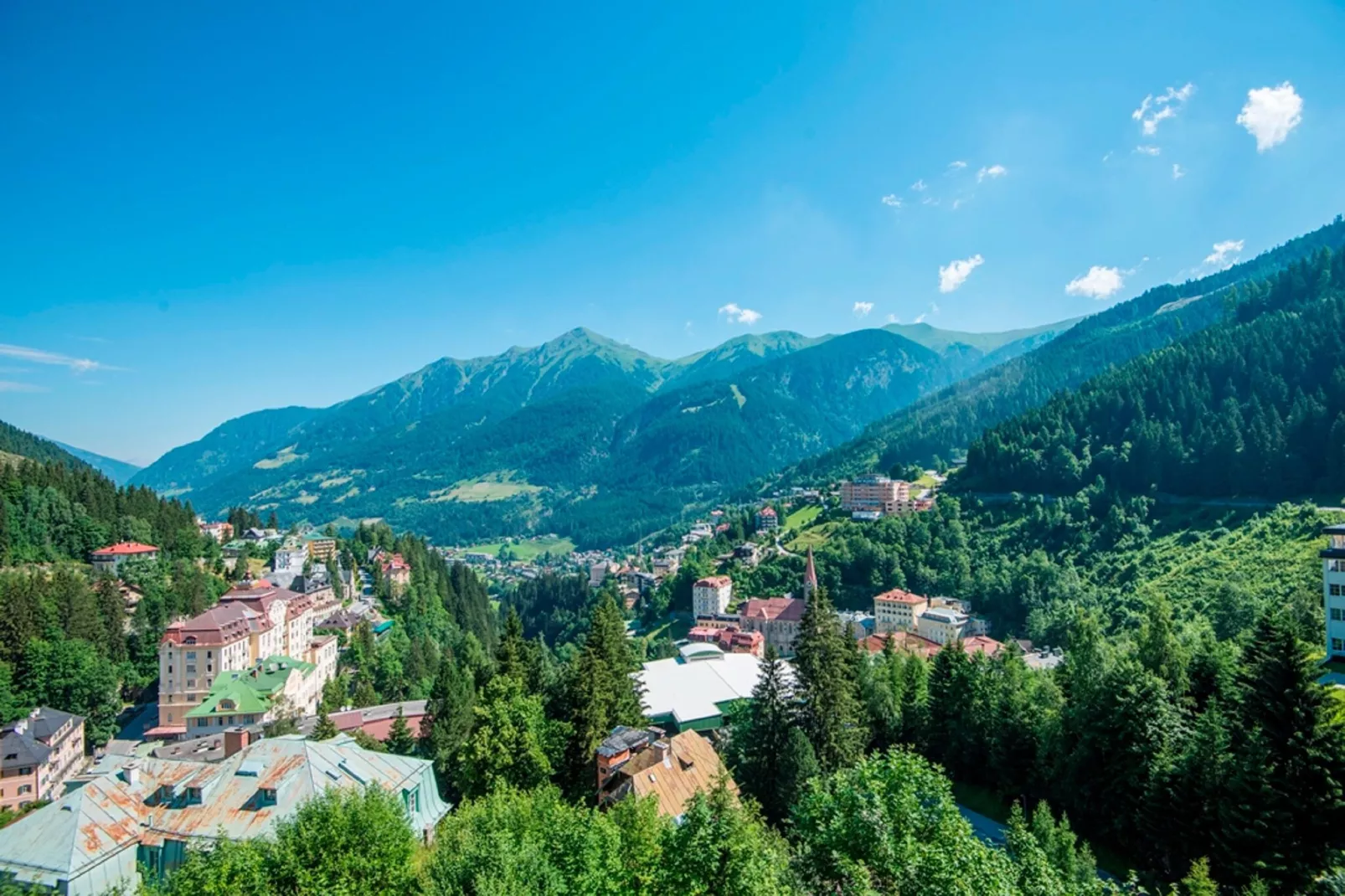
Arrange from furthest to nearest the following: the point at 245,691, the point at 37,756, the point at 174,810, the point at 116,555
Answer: the point at 116,555 → the point at 245,691 → the point at 37,756 → the point at 174,810

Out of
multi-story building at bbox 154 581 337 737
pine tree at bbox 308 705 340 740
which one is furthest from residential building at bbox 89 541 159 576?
pine tree at bbox 308 705 340 740

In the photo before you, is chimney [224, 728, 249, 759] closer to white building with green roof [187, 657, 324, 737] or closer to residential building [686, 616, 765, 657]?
white building with green roof [187, 657, 324, 737]

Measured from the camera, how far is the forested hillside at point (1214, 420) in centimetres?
8888

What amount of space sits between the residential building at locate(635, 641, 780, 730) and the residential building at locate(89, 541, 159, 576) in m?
60.0

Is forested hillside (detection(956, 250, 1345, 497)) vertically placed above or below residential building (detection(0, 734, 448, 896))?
above

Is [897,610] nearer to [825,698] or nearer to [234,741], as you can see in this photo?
[825,698]

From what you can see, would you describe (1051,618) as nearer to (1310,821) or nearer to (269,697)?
(1310,821)

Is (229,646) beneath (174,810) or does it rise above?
beneath

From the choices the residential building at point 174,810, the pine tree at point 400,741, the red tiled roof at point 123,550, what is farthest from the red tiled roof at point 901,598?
the red tiled roof at point 123,550

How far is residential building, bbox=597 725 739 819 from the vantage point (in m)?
29.9

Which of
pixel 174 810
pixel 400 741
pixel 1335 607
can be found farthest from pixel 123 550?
pixel 1335 607

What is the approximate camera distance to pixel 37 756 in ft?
150

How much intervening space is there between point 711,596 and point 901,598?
92.2 ft

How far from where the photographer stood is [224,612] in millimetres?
60344
